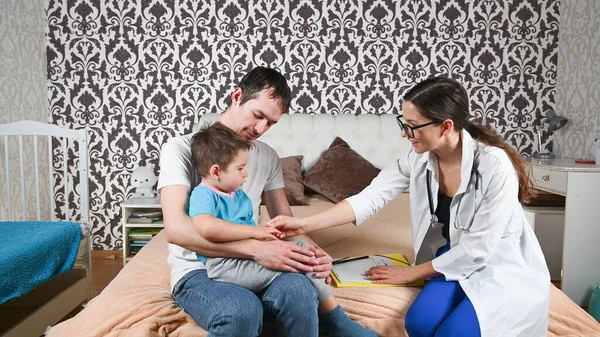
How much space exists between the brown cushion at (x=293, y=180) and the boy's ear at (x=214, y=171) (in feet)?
5.74

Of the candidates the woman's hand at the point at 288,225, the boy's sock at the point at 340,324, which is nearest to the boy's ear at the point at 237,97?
the woman's hand at the point at 288,225

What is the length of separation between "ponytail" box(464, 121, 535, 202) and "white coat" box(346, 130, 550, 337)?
0.05 meters

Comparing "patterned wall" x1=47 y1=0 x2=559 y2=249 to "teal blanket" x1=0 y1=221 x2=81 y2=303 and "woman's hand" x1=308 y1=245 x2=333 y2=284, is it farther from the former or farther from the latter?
"woman's hand" x1=308 y1=245 x2=333 y2=284

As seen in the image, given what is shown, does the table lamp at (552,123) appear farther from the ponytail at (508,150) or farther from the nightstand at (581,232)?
the ponytail at (508,150)

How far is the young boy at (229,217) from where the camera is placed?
4.88ft

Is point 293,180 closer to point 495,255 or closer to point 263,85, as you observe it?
point 263,85

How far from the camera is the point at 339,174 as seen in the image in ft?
11.6

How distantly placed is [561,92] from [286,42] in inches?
84.1

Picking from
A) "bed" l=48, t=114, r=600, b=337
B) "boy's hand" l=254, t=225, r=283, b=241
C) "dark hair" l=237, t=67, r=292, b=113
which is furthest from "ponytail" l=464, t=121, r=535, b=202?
"boy's hand" l=254, t=225, r=283, b=241

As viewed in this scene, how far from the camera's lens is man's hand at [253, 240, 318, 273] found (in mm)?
1476

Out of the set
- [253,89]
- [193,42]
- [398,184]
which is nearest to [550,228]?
[398,184]

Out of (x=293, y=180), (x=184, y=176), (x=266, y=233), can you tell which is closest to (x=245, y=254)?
(x=266, y=233)

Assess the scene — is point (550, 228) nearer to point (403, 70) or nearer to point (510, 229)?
point (403, 70)

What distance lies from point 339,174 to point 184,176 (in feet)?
6.53
